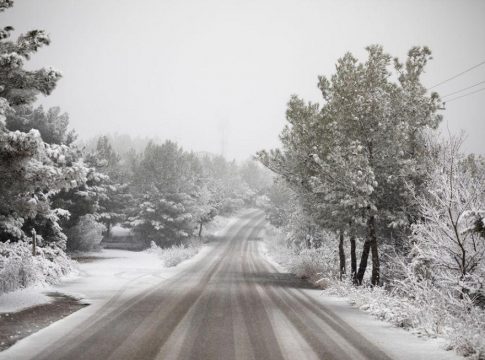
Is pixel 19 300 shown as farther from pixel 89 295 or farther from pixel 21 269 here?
pixel 89 295

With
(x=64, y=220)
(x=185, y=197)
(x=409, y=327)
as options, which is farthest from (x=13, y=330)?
(x=185, y=197)

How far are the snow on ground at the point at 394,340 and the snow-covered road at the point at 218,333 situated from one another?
19 millimetres

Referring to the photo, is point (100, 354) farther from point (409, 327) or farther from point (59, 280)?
point (59, 280)

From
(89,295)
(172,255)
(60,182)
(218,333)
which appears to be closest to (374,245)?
(218,333)

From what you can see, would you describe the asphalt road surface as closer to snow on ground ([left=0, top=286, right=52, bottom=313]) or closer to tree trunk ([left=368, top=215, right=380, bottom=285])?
snow on ground ([left=0, top=286, right=52, bottom=313])

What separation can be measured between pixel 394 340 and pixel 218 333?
3.96 meters

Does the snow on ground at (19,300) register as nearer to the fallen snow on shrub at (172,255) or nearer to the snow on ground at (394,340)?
the snow on ground at (394,340)

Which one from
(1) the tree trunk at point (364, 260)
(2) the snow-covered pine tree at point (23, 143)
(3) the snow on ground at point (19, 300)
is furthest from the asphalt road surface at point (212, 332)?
(1) the tree trunk at point (364, 260)

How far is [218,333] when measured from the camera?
9039 millimetres

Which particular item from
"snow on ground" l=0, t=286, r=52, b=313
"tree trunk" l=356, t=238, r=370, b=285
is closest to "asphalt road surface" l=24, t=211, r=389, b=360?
"snow on ground" l=0, t=286, r=52, b=313

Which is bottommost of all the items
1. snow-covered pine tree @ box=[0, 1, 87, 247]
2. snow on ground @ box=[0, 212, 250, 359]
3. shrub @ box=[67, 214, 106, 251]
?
snow on ground @ box=[0, 212, 250, 359]

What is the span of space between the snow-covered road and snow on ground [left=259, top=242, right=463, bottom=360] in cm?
2

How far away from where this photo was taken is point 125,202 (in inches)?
1989

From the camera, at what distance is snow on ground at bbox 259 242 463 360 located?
748cm
